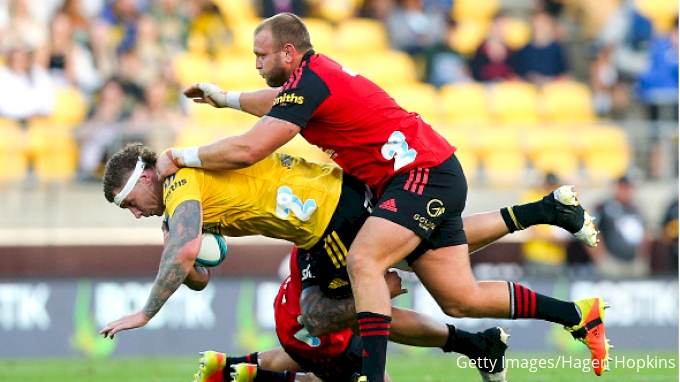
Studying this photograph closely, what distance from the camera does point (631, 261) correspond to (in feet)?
44.0

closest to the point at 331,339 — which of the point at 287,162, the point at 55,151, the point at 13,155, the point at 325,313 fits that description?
the point at 325,313

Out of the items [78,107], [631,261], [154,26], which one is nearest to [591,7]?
[631,261]

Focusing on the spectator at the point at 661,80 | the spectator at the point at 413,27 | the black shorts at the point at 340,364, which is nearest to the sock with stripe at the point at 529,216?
the black shorts at the point at 340,364

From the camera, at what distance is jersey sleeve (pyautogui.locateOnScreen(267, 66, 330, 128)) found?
638 centimetres

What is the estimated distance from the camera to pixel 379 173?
6.61m

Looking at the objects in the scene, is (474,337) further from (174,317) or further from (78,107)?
(78,107)

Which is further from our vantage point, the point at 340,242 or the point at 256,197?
the point at 340,242

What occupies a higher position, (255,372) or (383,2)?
(383,2)

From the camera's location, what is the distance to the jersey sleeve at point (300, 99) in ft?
20.9

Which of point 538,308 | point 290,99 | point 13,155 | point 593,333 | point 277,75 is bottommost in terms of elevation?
point 593,333

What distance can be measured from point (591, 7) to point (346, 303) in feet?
40.2

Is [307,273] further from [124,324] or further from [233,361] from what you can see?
[124,324]

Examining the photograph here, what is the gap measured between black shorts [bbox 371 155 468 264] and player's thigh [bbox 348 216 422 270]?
4 centimetres

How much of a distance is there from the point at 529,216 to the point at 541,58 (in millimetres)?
9404
